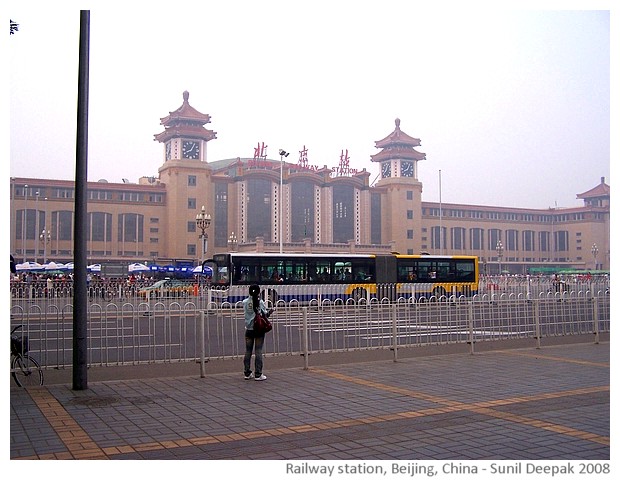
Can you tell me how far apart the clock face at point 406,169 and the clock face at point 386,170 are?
1572mm

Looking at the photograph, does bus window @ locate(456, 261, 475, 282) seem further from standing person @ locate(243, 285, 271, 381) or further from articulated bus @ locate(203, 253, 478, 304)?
standing person @ locate(243, 285, 271, 381)

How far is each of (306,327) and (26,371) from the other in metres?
4.07

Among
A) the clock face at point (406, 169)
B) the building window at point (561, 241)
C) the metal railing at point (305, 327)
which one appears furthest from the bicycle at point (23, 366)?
the building window at point (561, 241)

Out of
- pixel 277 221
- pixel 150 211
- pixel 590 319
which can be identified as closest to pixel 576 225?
pixel 277 221

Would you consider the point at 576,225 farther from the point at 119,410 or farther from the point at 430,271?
the point at 119,410

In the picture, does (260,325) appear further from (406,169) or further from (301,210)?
(406,169)

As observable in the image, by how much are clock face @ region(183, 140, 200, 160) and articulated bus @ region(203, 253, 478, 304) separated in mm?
45777

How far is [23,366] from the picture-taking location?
8.70 meters

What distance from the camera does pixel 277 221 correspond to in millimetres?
73875

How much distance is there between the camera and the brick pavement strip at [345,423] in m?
5.29

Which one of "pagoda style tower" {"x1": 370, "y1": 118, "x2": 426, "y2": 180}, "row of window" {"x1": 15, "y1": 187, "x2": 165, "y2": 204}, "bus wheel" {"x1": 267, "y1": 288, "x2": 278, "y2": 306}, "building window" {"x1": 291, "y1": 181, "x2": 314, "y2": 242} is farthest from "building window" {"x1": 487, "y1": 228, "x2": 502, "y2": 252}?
"bus wheel" {"x1": 267, "y1": 288, "x2": 278, "y2": 306}

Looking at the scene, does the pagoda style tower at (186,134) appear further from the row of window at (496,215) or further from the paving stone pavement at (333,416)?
the paving stone pavement at (333,416)

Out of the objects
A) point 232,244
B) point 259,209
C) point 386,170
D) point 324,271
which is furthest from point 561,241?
point 324,271

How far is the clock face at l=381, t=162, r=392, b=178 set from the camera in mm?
85188
